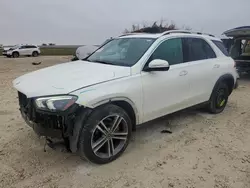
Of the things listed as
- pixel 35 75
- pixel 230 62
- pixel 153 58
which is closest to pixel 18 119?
pixel 35 75

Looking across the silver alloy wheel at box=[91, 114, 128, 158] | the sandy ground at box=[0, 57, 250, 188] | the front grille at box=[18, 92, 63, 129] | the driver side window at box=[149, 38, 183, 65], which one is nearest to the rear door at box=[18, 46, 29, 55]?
the sandy ground at box=[0, 57, 250, 188]

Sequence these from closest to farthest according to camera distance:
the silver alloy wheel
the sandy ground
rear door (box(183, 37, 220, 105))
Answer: the sandy ground, the silver alloy wheel, rear door (box(183, 37, 220, 105))

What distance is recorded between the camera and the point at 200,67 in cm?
463

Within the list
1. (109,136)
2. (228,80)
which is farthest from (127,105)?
(228,80)

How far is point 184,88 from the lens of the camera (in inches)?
169

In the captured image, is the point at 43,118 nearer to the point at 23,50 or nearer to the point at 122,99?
the point at 122,99

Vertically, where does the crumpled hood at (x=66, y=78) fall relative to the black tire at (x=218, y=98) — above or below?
above

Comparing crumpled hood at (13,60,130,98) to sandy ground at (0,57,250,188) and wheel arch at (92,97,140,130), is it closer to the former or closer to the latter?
wheel arch at (92,97,140,130)

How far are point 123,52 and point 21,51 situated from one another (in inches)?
1115

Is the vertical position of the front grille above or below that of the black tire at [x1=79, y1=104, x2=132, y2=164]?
above

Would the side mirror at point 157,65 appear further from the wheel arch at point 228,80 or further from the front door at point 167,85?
the wheel arch at point 228,80

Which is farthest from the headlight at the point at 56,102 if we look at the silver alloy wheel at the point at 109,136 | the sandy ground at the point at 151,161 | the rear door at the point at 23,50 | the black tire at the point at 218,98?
the rear door at the point at 23,50

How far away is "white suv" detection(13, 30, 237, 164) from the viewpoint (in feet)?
9.80

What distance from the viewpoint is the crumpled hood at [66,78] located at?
304cm
